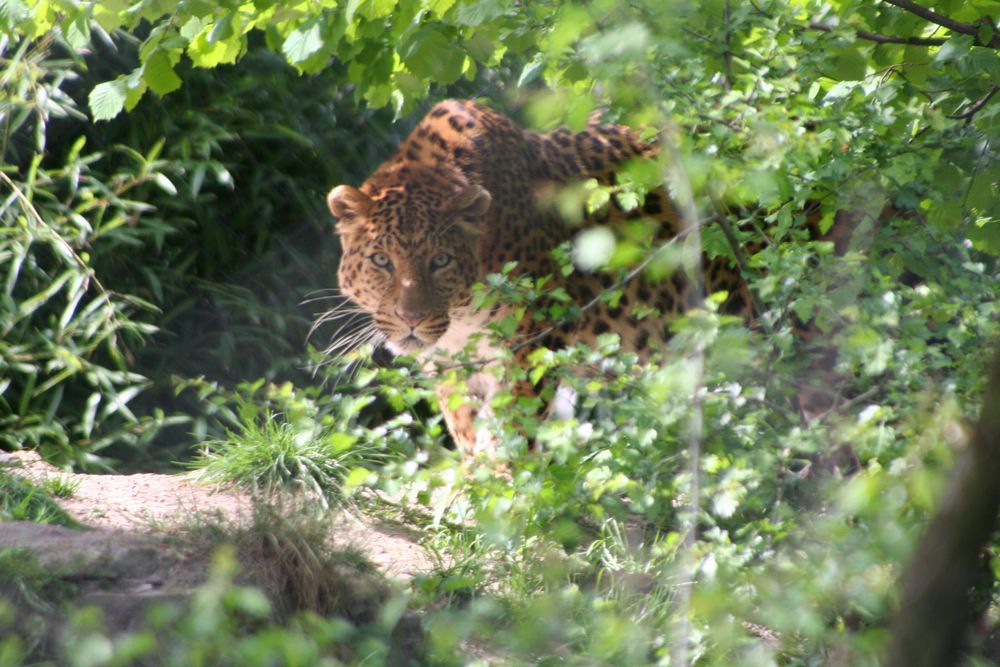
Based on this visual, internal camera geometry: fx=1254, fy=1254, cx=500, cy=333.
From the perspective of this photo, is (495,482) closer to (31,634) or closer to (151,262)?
(31,634)

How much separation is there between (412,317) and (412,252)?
26 cm

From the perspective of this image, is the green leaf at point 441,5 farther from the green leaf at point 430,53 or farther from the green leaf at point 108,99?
the green leaf at point 108,99

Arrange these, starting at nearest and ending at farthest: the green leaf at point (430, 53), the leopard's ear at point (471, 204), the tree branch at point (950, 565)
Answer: the tree branch at point (950, 565) < the green leaf at point (430, 53) < the leopard's ear at point (471, 204)

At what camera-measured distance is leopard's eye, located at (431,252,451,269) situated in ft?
16.0

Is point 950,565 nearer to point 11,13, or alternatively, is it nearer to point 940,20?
point 940,20

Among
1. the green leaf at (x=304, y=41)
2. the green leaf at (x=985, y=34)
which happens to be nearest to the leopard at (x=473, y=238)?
the green leaf at (x=304, y=41)

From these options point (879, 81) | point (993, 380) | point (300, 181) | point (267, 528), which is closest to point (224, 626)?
point (267, 528)

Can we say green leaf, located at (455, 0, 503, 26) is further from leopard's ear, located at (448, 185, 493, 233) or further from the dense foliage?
leopard's ear, located at (448, 185, 493, 233)

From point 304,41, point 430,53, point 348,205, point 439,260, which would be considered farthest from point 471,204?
point 304,41

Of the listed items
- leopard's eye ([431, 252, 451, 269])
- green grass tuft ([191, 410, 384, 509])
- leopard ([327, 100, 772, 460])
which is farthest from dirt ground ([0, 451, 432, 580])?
leopard's eye ([431, 252, 451, 269])

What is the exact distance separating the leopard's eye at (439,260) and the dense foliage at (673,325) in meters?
0.59

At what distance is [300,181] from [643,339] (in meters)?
2.13

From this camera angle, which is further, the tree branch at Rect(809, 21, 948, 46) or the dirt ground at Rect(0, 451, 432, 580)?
the dirt ground at Rect(0, 451, 432, 580)

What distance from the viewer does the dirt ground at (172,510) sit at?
3918mm
